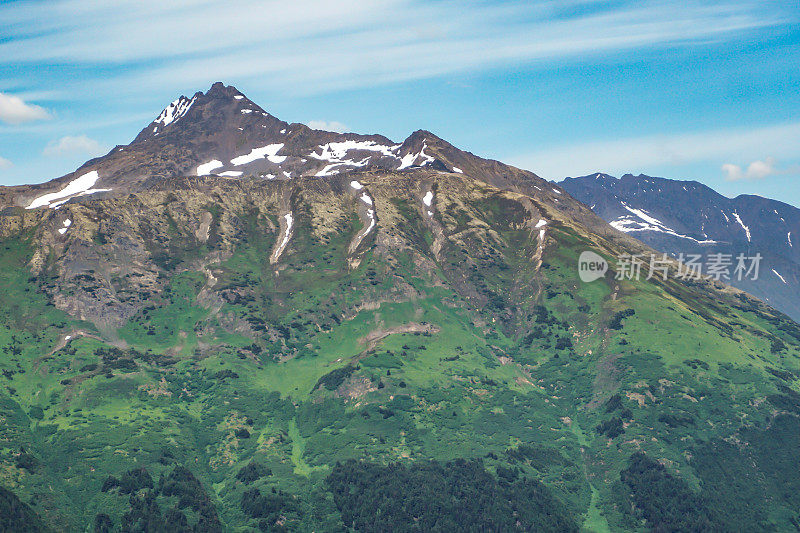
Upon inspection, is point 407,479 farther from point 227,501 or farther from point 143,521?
point 143,521

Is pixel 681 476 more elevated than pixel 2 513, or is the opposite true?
pixel 681 476

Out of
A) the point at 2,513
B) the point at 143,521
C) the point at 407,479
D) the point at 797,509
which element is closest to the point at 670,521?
the point at 797,509

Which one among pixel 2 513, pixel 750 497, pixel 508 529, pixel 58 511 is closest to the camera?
pixel 2 513

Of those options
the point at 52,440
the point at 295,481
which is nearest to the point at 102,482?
the point at 52,440

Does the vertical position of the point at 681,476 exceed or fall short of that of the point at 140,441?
it exceeds it

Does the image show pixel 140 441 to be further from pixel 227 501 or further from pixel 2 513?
pixel 2 513

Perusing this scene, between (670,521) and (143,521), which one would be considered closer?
(143,521)

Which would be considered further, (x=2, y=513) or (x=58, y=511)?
(x=58, y=511)

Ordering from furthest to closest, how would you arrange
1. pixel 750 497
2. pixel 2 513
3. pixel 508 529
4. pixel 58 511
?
pixel 750 497
pixel 508 529
pixel 58 511
pixel 2 513

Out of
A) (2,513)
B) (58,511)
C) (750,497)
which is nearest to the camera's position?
(2,513)
